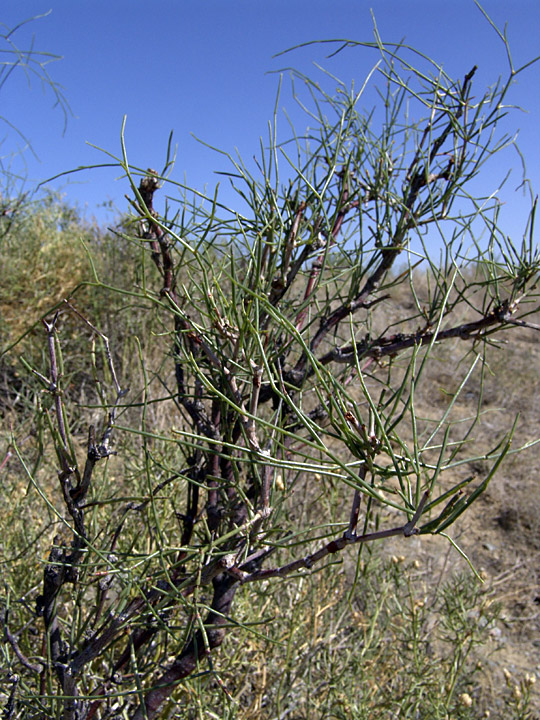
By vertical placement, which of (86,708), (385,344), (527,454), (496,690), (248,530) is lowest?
(496,690)

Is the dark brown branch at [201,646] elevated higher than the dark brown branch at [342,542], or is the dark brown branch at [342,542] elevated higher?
the dark brown branch at [342,542]

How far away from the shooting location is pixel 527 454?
3445mm

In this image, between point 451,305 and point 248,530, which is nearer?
Result: point 248,530

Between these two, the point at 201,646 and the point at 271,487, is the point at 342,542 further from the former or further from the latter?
the point at 201,646

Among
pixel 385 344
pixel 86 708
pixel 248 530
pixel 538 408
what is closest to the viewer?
pixel 248 530

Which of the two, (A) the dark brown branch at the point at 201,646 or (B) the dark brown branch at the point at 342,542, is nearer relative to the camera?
(B) the dark brown branch at the point at 342,542

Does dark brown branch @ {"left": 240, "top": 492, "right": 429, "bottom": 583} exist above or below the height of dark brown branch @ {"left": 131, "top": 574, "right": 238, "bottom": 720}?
above

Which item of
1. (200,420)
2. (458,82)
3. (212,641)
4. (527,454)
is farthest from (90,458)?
(527,454)

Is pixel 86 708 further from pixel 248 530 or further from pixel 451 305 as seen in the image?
pixel 451 305

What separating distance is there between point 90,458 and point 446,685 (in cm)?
99

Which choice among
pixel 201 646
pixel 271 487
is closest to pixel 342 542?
pixel 271 487

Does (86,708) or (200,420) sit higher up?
(200,420)

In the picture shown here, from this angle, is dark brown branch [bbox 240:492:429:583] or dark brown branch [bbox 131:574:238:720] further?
dark brown branch [bbox 131:574:238:720]

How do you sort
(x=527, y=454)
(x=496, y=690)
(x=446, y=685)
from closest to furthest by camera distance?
(x=446, y=685) → (x=496, y=690) → (x=527, y=454)
